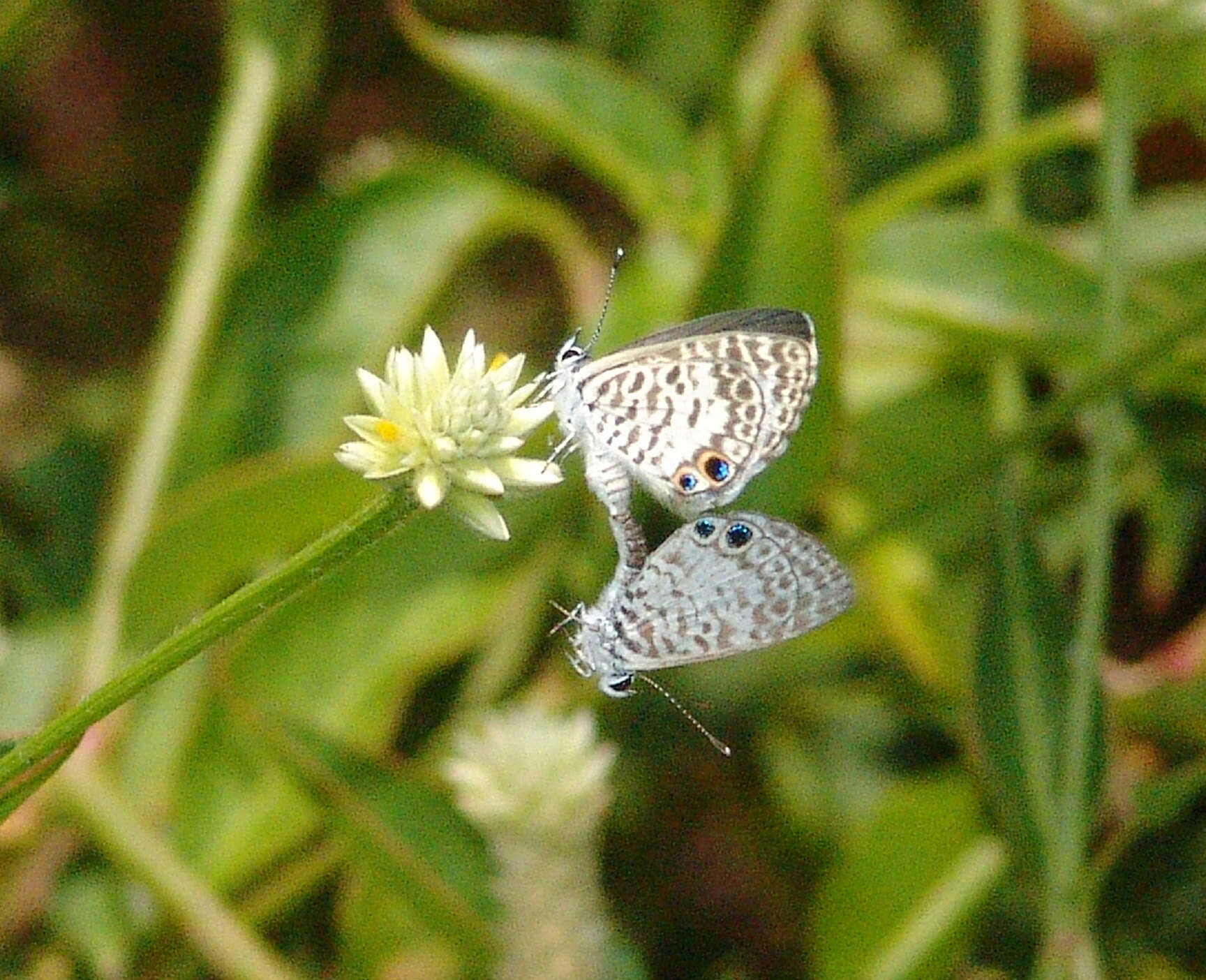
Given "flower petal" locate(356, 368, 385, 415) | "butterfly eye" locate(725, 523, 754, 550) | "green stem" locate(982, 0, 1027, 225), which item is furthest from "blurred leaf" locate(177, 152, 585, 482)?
"flower petal" locate(356, 368, 385, 415)

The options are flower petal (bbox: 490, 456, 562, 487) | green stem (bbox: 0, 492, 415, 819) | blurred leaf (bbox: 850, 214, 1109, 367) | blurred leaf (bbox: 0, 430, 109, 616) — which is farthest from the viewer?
blurred leaf (bbox: 0, 430, 109, 616)

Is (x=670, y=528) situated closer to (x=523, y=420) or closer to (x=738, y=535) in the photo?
(x=738, y=535)

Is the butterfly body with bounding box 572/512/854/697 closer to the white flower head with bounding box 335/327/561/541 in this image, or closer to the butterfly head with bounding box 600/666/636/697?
the butterfly head with bounding box 600/666/636/697

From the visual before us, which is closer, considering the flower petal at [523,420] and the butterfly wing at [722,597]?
the flower petal at [523,420]

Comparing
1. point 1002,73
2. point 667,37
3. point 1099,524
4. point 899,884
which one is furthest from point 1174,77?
point 899,884

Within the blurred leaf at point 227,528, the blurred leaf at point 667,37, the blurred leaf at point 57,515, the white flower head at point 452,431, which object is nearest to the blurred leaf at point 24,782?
the white flower head at point 452,431

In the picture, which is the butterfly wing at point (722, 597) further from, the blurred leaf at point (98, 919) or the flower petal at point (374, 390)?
the blurred leaf at point (98, 919)

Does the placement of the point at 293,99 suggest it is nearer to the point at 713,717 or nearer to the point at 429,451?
the point at 713,717
